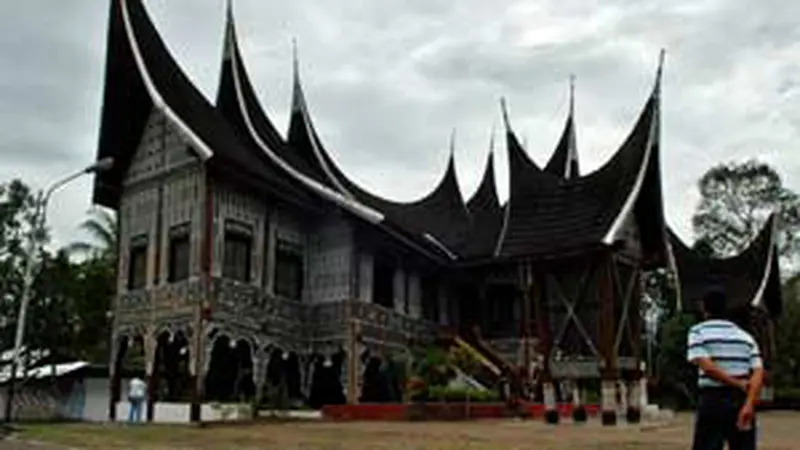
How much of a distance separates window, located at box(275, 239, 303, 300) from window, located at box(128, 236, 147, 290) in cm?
282

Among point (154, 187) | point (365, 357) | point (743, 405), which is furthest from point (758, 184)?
point (743, 405)

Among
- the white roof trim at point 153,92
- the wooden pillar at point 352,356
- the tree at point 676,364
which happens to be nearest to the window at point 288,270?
the wooden pillar at point 352,356

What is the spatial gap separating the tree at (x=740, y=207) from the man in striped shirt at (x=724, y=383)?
3875cm

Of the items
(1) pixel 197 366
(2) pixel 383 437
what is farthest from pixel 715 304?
(1) pixel 197 366

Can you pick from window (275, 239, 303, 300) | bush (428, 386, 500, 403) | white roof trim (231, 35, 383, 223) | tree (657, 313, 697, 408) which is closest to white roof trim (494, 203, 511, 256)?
white roof trim (231, 35, 383, 223)

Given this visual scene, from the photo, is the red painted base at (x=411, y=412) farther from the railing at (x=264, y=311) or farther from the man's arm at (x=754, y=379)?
the man's arm at (x=754, y=379)

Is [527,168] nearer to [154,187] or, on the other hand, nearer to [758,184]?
[154,187]

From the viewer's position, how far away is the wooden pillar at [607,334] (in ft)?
67.5

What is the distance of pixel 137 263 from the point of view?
22.0 meters

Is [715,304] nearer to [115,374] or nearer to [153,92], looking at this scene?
[153,92]

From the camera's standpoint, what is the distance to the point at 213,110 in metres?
22.2

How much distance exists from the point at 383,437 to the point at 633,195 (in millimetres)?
11078

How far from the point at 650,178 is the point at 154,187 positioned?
1151 cm

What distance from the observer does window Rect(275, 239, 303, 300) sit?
22.0 metres
